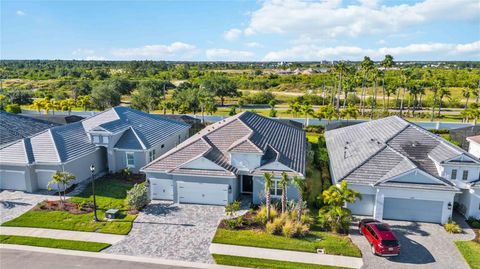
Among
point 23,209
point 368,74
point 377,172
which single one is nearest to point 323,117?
point 368,74

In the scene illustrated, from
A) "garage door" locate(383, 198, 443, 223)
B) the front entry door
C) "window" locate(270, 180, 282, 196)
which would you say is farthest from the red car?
the front entry door

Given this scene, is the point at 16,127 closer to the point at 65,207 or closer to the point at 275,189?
the point at 65,207

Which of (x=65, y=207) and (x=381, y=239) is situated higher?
(x=381, y=239)

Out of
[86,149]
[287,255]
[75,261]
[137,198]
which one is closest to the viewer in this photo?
[75,261]

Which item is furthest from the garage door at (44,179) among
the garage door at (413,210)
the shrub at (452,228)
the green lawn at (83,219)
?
the shrub at (452,228)

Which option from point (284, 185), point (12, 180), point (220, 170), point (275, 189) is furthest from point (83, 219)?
point (284, 185)

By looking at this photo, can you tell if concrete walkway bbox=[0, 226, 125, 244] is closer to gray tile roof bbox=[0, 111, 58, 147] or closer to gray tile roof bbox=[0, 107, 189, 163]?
gray tile roof bbox=[0, 107, 189, 163]

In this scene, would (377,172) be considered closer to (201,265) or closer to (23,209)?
(201,265)
